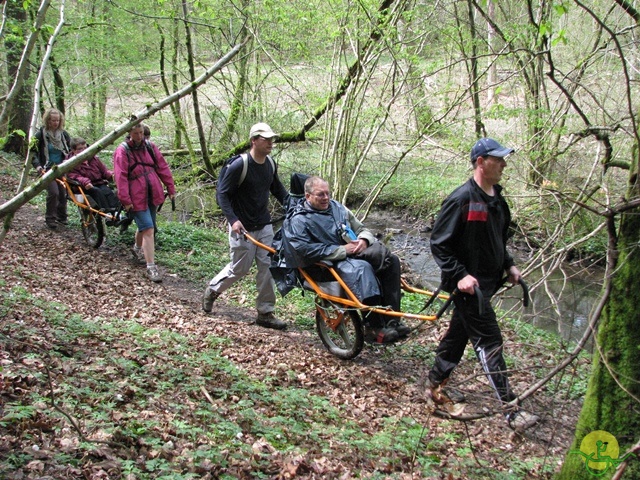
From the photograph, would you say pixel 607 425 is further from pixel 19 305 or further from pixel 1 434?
pixel 19 305

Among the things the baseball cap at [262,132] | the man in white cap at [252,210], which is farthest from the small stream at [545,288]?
the baseball cap at [262,132]

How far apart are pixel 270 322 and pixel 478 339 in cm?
329

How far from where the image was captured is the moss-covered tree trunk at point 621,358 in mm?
2857

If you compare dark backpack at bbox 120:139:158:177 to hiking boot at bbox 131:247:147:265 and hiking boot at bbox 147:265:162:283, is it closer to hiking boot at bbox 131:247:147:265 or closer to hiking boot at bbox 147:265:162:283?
hiking boot at bbox 147:265:162:283

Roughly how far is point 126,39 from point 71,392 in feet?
47.0

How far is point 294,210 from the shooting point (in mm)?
6273

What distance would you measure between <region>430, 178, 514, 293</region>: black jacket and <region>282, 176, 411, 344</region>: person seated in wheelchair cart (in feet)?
3.60

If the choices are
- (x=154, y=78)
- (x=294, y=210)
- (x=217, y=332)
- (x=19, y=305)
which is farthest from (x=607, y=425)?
(x=154, y=78)

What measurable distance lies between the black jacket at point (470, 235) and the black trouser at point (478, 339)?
0.21 meters

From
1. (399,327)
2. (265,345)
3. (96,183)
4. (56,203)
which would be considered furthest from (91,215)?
(399,327)

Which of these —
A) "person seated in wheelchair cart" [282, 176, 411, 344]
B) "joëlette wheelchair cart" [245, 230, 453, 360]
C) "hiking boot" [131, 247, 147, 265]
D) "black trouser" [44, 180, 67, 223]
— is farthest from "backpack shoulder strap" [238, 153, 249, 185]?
"black trouser" [44, 180, 67, 223]

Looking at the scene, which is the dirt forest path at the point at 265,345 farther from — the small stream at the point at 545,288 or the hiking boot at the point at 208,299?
the small stream at the point at 545,288

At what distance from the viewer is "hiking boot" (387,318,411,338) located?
5702 mm

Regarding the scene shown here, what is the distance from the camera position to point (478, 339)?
4.66 m
